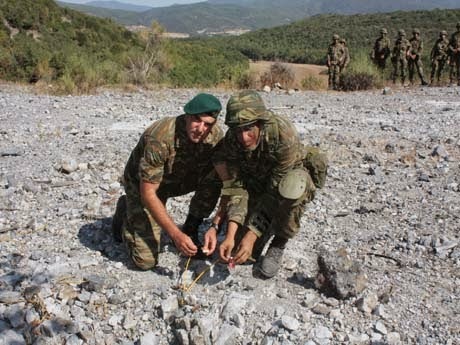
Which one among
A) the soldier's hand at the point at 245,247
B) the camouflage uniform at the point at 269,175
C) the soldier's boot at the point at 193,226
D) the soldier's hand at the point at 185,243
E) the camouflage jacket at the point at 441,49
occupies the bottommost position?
the soldier's boot at the point at 193,226

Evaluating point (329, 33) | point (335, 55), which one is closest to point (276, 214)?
point (335, 55)

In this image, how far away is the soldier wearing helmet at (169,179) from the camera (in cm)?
224

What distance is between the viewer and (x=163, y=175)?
251 cm

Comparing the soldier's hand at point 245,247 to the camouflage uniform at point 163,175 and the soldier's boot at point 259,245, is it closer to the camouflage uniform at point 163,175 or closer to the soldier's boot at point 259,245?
the soldier's boot at point 259,245

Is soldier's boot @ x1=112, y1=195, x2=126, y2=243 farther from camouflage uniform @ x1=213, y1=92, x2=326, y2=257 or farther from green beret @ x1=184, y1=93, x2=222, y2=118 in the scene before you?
green beret @ x1=184, y1=93, x2=222, y2=118

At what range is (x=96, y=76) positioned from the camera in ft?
29.9

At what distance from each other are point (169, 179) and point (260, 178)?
49cm

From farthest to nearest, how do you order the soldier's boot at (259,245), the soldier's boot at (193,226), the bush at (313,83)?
the bush at (313,83), the soldier's boot at (193,226), the soldier's boot at (259,245)

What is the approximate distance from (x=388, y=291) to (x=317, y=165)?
714mm

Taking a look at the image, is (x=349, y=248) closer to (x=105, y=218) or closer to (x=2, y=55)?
(x=105, y=218)

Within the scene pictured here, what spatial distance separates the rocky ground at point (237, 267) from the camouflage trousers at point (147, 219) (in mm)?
111

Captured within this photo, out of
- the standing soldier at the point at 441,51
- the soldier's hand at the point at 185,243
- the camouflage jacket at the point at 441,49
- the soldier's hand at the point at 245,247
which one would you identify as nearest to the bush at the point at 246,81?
the standing soldier at the point at 441,51

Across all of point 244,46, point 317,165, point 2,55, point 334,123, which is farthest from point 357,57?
point 244,46

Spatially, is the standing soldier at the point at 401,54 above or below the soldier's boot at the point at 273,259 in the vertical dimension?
above
